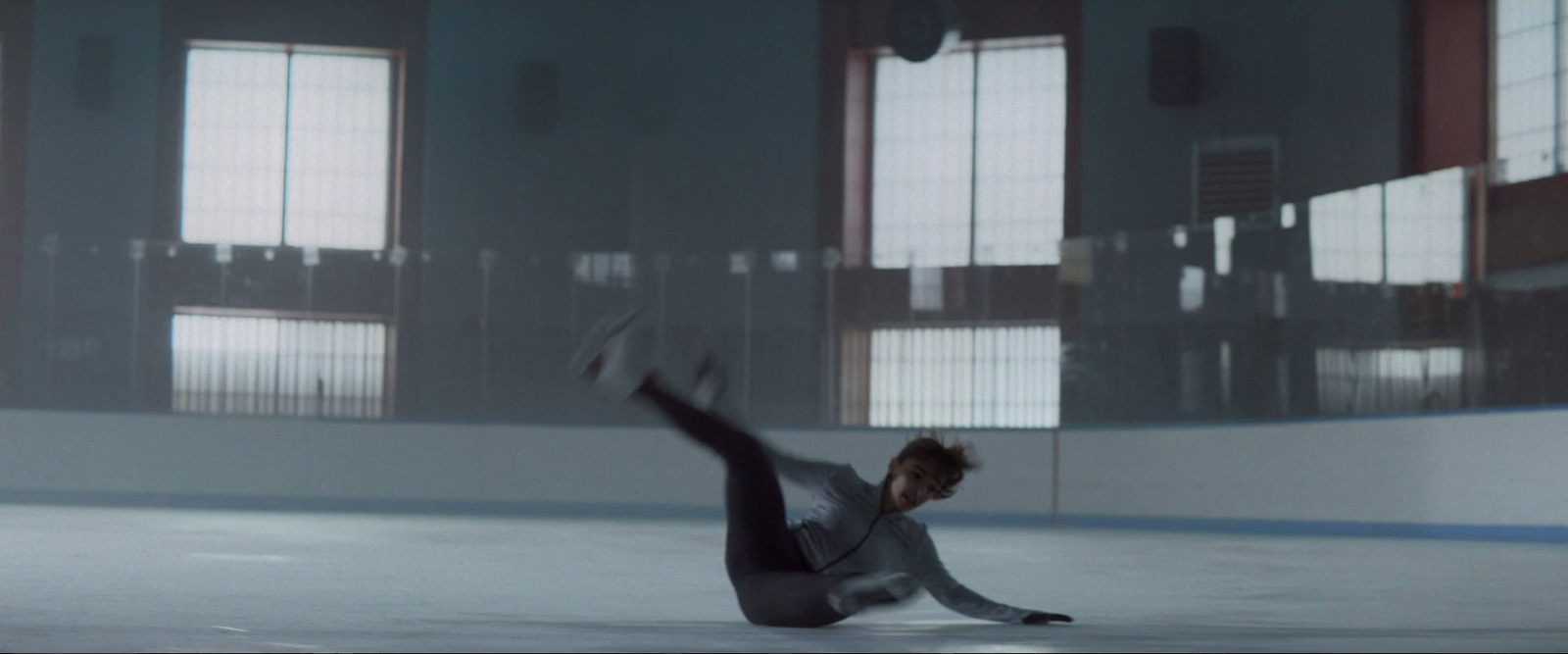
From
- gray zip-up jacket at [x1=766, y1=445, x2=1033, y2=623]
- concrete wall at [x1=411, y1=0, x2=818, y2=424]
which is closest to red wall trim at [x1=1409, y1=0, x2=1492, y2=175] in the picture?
concrete wall at [x1=411, y1=0, x2=818, y2=424]

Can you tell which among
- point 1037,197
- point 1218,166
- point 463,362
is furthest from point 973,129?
point 463,362

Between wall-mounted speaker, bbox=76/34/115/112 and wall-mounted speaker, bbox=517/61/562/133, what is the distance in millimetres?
3735

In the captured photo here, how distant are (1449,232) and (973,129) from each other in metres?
7.16

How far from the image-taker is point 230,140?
17453mm

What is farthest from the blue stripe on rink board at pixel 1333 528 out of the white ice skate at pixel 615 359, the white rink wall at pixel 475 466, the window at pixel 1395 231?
the white ice skate at pixel 615 359

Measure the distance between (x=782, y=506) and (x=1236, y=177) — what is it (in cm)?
1205

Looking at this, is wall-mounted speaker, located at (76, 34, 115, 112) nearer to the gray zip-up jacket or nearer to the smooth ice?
the smooth ice

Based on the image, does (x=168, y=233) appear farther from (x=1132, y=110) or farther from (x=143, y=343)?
(x=1132, y=110)

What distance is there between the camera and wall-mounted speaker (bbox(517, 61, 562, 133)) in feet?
56.5

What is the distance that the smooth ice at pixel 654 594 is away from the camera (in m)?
3.74

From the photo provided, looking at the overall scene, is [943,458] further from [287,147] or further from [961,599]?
[287,147]

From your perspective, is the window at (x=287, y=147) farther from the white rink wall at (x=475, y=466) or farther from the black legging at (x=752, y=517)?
the black legging at (x=752, y=517)

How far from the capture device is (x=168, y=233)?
1705cm


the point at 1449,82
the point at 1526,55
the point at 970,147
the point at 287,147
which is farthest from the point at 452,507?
the point at 1526,55
